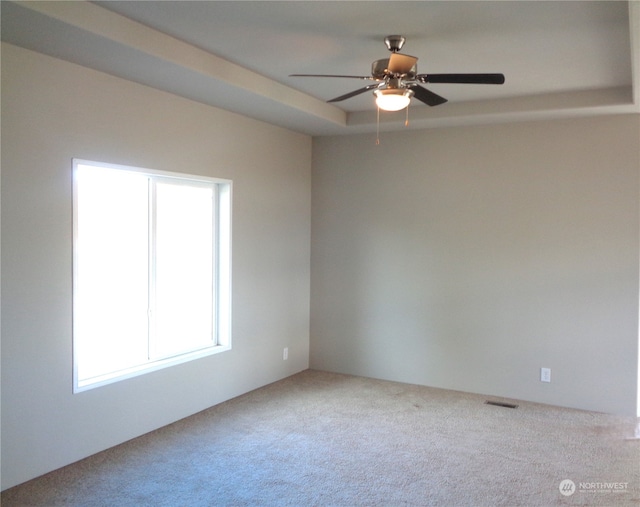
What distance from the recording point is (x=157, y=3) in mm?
2750

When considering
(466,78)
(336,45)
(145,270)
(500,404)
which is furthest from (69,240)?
(500,404)

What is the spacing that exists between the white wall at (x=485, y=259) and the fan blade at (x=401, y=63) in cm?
222

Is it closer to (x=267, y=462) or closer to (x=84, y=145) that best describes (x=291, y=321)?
(x=267, y=462)

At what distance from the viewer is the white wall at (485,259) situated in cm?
446

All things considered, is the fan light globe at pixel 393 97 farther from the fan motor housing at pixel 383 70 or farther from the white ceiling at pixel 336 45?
the white ceiling at pixel 336 45

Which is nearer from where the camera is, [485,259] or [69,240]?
[69,240]

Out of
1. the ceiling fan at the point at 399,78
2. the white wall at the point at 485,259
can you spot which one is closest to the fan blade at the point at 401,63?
the ceiling fan at the point at 399,78

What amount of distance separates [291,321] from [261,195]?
4.41 feet

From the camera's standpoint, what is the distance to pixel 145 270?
4086 millimetres

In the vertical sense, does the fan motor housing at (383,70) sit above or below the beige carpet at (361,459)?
above

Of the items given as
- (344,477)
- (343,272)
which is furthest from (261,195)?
(344,477)

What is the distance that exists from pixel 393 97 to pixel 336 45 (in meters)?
0.57

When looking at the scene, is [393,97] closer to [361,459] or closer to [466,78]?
[466,78]

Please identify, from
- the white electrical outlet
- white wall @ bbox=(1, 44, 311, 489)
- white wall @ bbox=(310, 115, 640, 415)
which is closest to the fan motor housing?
white wall @ bbox=(1, 44, 311, 489)
